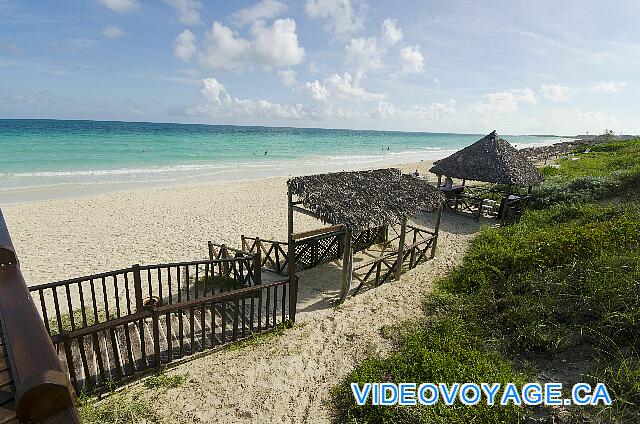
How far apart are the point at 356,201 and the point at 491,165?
939cm

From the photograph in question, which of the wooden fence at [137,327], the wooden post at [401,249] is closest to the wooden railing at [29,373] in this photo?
the wooden fence at [137,327]

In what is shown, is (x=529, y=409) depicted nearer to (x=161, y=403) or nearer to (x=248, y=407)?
(x=248, y=407)

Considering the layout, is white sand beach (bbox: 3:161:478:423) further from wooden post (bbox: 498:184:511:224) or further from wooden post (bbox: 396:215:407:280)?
wooden post (bbox: 498:184:511:224)

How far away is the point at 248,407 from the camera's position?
4883 millimetres

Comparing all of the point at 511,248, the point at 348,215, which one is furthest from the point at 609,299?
the point at 348,215

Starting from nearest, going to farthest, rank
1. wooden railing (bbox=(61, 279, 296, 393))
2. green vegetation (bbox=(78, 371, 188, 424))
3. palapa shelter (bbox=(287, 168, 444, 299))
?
green vegetation (bbox=(78, 371, 188, 424)), wooden railing (bbox=(61, 279, 296, 393)), palapa shelter (bbox=(287, 168, 444, 299))

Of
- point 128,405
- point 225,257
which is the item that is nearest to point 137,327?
point 128,405

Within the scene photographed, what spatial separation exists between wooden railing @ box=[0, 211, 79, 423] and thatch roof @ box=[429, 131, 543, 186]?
15.5 metres

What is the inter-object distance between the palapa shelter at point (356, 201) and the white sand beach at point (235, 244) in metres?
1.19

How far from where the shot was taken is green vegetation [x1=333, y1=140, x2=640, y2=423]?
4.41 m

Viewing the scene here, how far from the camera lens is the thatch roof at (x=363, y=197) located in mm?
8062

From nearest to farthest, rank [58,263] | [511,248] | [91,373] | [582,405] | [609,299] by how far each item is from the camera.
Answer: [582,405] → [91,373] → [609,299] → [511,248] → [58,263]

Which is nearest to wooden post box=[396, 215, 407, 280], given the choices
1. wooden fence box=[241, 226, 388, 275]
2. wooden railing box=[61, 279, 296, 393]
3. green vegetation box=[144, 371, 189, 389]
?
wooden fence box=[241, 226, 388, 275]

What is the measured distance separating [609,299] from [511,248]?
3.24m
